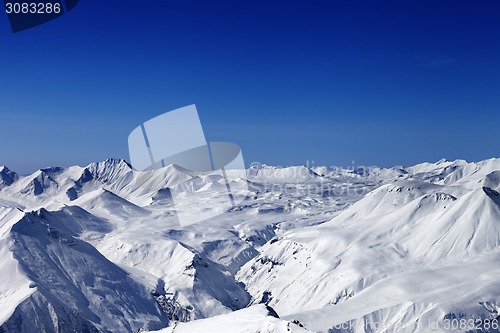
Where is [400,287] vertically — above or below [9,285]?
below

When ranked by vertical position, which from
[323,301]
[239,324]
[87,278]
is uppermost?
[239,324]

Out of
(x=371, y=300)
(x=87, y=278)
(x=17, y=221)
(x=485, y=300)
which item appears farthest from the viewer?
(x=17, y=221)

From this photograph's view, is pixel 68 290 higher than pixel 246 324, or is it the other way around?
pixel 246 324

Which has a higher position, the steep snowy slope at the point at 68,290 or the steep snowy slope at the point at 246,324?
the steep snowy slope at the point at 246,324

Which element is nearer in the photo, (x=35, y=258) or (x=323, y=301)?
(x=35, y=258)

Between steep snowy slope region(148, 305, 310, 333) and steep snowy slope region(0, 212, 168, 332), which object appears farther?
steep snowy slope region(0, 212, 168, 332)

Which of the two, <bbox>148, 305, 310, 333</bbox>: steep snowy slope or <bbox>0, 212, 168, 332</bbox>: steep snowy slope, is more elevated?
<bbox>148, 305, 310, 333</bbox>: steep snowy slope

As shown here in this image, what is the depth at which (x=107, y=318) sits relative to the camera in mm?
166125

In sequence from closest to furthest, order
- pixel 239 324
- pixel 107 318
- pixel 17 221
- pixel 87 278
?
pixel 239 324 < pixel 107 318 < pixel 87 278 < pixel 17 221

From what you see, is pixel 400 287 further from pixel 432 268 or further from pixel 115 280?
Answer: pixel 115 280

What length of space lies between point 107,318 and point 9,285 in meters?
32.1

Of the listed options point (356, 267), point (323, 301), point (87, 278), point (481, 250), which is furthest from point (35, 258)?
point (481, 250)

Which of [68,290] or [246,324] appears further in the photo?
[68,290]

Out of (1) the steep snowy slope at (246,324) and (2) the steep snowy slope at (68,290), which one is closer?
(1) the steep snowy slope at (246,324)
